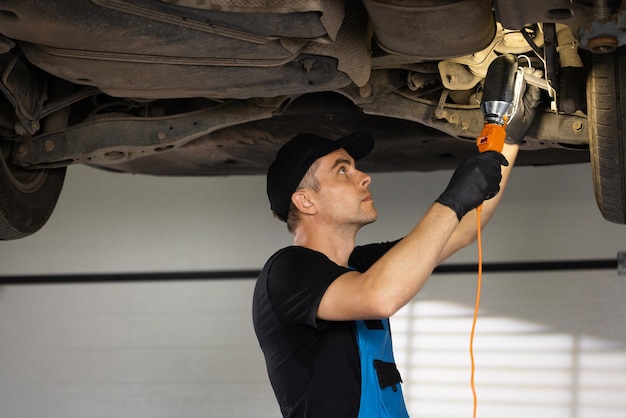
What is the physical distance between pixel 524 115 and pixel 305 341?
1.00 meters

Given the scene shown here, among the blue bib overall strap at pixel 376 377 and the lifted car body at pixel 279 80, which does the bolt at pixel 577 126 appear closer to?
the lifted car body at pixel 279 80

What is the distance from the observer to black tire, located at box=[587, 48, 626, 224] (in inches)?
103

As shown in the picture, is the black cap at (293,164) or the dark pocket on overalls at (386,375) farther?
the black cap at (293,164)

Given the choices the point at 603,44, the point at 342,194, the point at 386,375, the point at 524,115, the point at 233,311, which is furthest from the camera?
the point at 233,311

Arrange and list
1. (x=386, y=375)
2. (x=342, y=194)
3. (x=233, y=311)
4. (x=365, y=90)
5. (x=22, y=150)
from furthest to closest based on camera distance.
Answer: (x=233, y=311) → (x=22, y=150) → (x=365, y=90) → (x=342, y=194) → (x=386, y=375)

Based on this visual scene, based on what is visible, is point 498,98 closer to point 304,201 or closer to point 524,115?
point 524,115

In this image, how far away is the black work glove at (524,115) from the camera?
2.91 m

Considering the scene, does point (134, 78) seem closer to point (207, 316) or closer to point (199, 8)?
point (199, 8)

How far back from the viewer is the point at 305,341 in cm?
259

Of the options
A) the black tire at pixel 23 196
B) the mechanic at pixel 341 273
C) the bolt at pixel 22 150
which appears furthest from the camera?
the bolt at pixel 22 150

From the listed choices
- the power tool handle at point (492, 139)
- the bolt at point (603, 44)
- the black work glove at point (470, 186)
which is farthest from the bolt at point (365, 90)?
the bolt at point (603, 44)

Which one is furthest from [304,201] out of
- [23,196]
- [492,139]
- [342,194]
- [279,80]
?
[23,196]

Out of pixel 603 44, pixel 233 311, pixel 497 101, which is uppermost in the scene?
pixel 603 44

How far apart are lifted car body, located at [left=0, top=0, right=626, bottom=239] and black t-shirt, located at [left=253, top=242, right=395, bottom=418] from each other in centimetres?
60
